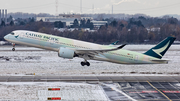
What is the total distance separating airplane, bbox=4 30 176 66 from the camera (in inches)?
2031

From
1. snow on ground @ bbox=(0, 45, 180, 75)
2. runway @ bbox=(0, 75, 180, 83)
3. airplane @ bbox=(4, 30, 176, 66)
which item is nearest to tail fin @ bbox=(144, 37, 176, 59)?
airplane @ bbox=(4, 30, 176, 66)

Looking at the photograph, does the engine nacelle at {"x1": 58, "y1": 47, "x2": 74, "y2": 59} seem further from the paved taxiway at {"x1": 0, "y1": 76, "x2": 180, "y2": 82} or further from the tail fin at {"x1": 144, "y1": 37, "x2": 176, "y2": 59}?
the tail fin at {"x1": 144, "y1": 37, "x2": 176, "y2": 59}

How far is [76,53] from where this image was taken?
2060 inches

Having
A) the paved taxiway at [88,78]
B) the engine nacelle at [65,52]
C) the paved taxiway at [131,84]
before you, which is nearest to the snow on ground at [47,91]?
the paved taxiway at [131,84]

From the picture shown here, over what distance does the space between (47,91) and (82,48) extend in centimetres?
1439

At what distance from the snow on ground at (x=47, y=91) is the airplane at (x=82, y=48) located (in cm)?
893

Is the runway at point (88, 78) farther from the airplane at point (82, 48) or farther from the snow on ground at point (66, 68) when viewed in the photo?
the airplane at point (82, 48)

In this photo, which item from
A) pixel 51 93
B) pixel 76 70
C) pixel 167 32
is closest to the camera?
pixel 51 93

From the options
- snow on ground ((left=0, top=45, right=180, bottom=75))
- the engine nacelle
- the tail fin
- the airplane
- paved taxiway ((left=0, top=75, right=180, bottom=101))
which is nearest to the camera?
paved taxiway ((left=0, top=75, right=180, bottom=101))

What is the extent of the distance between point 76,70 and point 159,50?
15.4 metres

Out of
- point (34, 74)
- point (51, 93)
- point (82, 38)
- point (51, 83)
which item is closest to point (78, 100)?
point (51, 93)

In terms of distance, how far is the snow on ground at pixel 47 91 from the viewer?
37312 mm

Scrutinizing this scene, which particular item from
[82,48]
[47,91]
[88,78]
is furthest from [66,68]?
[47,91]

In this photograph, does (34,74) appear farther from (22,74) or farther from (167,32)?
(167,32)
